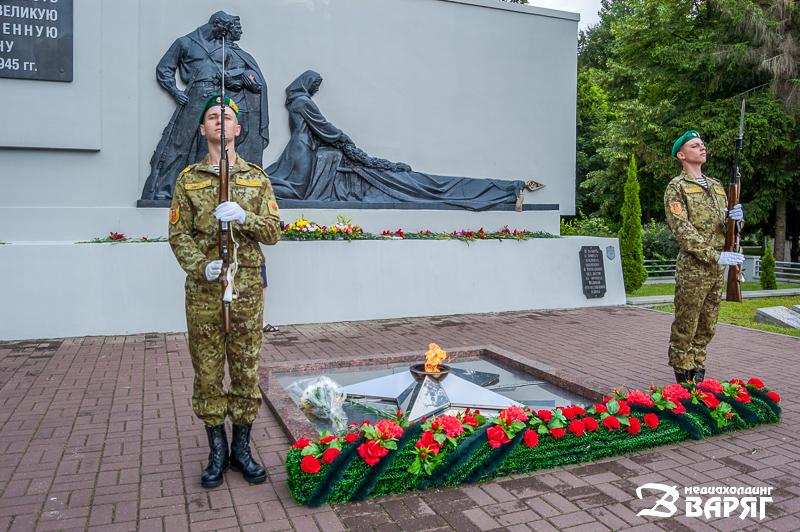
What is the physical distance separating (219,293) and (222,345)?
0.29 meters

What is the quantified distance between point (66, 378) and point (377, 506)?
3.77 metres

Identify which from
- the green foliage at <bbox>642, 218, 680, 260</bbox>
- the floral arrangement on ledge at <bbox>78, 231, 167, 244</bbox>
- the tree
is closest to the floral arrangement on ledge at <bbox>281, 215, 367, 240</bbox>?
the floral arrangement on ledge at <bbox>78, 231, 167, 244</bbox>

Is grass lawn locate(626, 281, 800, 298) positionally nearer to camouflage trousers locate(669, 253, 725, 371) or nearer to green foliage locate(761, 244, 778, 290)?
green foliage locate(761, 244, 778, 290)

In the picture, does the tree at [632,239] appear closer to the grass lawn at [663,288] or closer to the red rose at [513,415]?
the grass lawn at [663,288]

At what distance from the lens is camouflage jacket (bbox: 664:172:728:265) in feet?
15.7

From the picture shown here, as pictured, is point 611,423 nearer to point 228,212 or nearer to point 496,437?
point 496,437

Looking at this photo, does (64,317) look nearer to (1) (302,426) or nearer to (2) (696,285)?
(1) (302,426)

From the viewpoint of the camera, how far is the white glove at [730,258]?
4633mm

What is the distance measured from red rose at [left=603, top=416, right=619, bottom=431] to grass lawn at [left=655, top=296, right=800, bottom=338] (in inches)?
225

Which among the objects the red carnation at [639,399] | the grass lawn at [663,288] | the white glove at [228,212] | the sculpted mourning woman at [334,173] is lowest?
the grass lawn at [663,288]

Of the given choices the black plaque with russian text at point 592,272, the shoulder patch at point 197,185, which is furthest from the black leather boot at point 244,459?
the black plaque with russian text at point 592,272

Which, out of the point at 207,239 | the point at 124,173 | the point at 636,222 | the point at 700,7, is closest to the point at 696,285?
the point at 207,239

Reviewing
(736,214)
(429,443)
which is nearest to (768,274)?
(736,214)

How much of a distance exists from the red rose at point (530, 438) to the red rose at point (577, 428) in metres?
0.26
